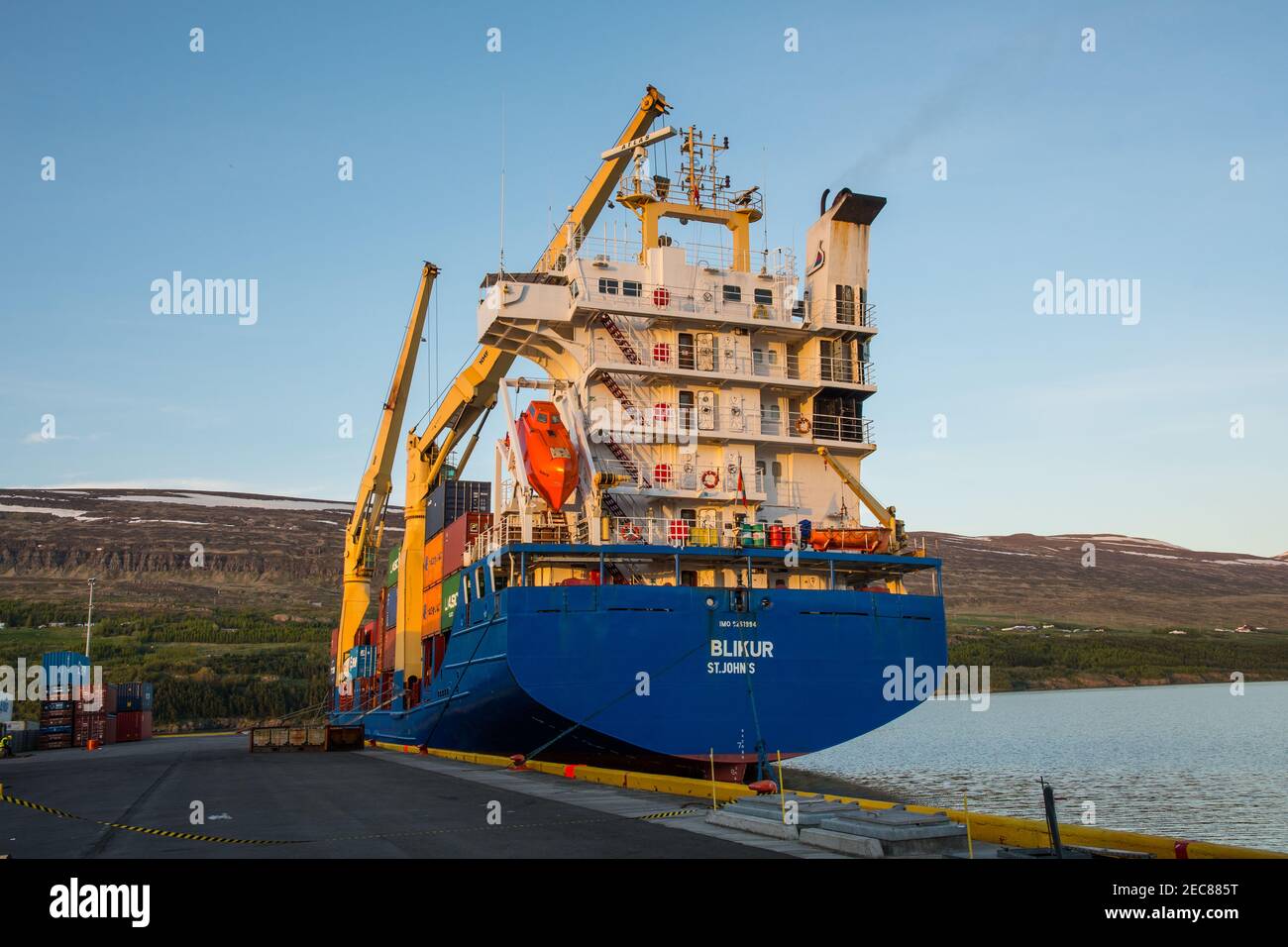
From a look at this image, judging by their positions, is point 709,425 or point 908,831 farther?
point 709,425

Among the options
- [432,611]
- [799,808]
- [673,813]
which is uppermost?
[432,611]

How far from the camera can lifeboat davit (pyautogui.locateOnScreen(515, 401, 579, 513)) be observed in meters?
28.8

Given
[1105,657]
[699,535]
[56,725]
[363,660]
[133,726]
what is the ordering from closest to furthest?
[699,535]
[363,660]
[56,725]
[133,726]
[1105,657]

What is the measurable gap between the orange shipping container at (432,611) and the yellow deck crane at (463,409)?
538mm

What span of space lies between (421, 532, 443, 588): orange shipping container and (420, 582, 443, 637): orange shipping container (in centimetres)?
29

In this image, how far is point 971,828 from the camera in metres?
12.6

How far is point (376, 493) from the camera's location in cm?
5456

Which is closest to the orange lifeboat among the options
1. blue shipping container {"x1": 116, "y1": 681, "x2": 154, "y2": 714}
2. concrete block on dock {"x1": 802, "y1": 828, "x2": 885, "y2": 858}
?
concrete block on dock {"x1": 802, "y1": 828, "x2": 885, "y2": 858}

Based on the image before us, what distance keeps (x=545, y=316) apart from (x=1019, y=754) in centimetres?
3285

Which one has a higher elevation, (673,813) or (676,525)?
(676,525)

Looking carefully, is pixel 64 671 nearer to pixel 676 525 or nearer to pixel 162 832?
pixel 676 525

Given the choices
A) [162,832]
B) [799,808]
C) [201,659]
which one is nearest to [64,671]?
[201,659]

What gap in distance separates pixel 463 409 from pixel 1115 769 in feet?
94.9
